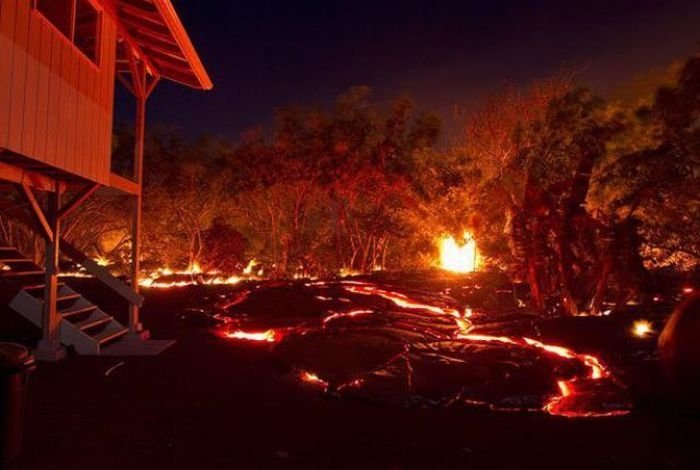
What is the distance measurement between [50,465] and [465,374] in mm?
4647

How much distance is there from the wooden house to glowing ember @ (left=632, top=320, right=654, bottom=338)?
817cm

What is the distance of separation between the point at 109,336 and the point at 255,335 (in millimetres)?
2433


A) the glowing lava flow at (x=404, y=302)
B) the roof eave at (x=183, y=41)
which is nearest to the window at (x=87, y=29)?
the roof eave at (x=183, y=41)

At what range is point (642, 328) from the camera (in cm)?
830

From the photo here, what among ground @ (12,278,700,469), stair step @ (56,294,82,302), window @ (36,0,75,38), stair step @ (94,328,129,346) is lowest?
ground @ (12,278,700,469)

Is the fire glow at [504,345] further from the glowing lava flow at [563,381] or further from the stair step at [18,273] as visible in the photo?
the stair step at [18,273]

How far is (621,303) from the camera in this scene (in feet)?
34.6

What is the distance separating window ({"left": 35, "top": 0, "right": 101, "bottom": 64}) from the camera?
6.33 metres

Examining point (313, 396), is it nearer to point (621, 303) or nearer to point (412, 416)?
point (412, 416)

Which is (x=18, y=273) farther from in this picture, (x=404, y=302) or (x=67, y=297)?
(x=404, y=302)

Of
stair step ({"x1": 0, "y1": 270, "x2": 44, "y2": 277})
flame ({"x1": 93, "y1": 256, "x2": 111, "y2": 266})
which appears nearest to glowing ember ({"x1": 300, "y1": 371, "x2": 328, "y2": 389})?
stair step ({"x1": 0, "y1": 270, "x2": 44, "y2": 277})

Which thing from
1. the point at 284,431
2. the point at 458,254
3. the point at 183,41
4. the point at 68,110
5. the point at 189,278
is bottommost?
the point at 284,431

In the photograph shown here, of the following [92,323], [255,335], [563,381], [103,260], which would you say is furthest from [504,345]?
[103,260]

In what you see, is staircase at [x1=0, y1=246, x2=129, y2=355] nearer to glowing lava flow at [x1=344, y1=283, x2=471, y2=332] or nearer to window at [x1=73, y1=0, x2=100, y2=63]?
window at [x1=73, y1=0, x2=100, y2=63]
